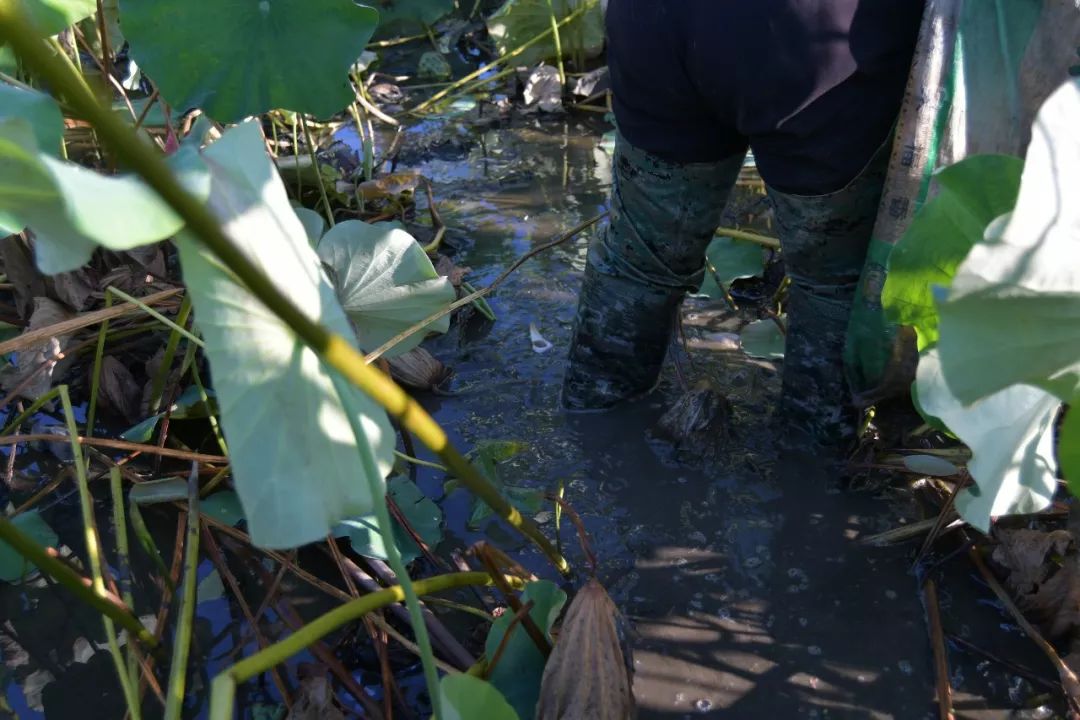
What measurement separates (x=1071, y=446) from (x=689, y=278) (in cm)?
102

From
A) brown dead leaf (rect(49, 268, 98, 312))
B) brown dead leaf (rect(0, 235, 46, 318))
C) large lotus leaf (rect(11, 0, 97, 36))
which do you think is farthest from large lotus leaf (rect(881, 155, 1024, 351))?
brown dead leaf (rect(0, 235, 46, 318))

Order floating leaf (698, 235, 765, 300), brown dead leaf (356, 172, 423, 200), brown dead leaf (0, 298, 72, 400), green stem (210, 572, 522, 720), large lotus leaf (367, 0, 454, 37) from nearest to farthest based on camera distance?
green stem (210, 572, 522, 720), brown dead leaf (0, 298, 72, 400), floating leaf (698, 235, 765, 300), brown dead leaf (356, 172, 423, 200), large lotus leaf (367, 0, 454, 37)

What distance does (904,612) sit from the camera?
1345 millimetres

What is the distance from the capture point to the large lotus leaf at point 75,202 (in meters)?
0.46

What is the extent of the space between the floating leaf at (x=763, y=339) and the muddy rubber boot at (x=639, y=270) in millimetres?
184

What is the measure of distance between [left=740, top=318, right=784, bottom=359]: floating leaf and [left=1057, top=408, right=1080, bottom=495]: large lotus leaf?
1071 millimetres

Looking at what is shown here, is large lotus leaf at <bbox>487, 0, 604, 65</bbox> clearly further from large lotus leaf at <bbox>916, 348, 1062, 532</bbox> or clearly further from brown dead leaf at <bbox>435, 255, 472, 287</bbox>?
large lotus leaf at <bbox>916, 348, 1062, 532</bbox>

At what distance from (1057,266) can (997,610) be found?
86cm

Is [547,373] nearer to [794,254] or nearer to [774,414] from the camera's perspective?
[774,414]

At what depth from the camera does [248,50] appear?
156 cm

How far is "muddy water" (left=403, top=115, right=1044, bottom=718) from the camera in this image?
49.0 inches

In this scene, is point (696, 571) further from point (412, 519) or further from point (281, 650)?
point (281, 650)

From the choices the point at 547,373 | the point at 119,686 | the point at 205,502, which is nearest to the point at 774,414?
the point at 547,373

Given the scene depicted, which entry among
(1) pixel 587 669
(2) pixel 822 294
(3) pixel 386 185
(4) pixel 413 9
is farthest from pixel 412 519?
(4) pixel 413 9
